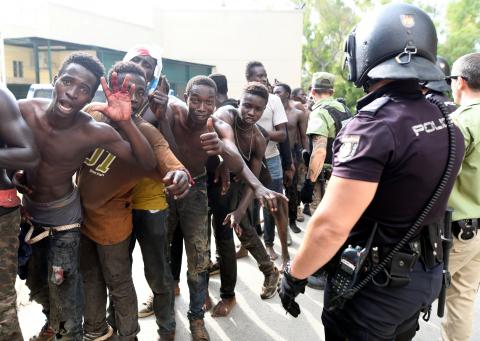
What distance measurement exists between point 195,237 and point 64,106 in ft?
4.14

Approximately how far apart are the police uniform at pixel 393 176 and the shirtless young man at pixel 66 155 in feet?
4.06

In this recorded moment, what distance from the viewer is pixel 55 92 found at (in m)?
2.21

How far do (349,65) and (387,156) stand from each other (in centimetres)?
55

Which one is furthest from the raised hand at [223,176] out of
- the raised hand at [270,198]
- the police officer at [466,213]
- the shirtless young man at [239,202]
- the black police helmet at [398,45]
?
the black police helmet at [398,45]

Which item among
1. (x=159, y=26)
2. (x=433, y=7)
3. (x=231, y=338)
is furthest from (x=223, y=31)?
(x=231, y=338)

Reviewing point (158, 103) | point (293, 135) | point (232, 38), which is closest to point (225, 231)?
point (158, 103)

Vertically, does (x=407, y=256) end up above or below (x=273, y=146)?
above

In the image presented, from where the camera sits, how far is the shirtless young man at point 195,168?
2.81 metres

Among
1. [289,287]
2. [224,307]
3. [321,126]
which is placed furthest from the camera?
[321,126]

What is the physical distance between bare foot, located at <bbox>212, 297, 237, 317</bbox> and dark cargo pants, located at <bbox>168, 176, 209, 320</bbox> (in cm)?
39

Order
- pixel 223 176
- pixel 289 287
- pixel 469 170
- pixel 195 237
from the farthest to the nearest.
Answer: pixel 223 176, pixel 195 237, pixel 469 170, pixel 289 287

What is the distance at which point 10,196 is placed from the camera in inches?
85.1

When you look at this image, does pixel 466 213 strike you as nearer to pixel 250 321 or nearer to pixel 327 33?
pixel 250 321

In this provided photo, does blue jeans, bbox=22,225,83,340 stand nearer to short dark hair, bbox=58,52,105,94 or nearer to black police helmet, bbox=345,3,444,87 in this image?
short dark hair, bbox=58,52,105,94
